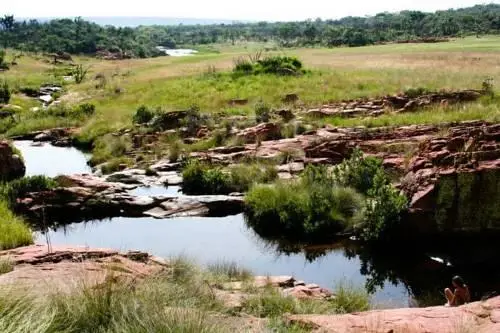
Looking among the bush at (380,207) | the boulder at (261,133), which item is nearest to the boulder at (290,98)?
the boulder at (261,133)

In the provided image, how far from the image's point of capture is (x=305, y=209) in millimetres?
16031

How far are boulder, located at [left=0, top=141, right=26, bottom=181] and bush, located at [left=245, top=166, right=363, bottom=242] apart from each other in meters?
9.52

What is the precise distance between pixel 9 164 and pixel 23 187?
395cm

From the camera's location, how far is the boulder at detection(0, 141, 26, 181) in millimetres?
21797

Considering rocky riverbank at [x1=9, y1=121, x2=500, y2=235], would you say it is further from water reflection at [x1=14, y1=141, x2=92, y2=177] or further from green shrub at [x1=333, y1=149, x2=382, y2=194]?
water reflection at [x1=14, y1=141, x2=92, y2=177]

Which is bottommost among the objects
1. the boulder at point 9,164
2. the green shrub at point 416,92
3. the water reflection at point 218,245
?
the water reflection at point 218,245

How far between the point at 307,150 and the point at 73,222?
8.59 metres

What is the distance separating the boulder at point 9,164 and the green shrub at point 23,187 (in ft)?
9.10

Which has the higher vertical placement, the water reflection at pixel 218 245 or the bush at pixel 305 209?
the bush at pixel 305 209

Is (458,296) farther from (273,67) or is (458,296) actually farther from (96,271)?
(273,67)

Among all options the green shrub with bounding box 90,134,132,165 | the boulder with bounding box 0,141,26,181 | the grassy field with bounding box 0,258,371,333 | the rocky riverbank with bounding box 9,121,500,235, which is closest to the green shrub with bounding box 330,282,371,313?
the grassy field with bounding box 0,258,371,333

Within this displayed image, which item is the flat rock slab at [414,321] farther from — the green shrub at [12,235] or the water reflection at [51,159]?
the water reflection at [51,159]

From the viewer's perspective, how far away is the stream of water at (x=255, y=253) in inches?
509

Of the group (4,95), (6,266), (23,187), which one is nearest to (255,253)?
(6,266)
